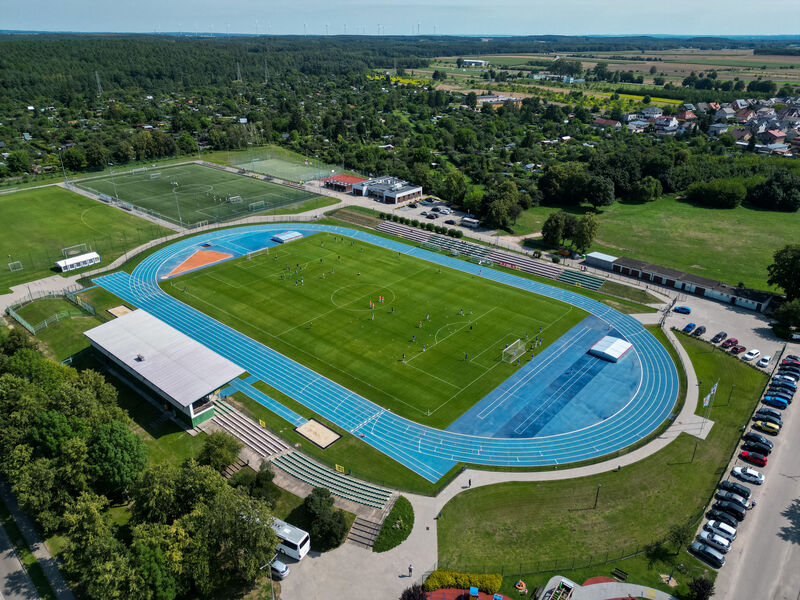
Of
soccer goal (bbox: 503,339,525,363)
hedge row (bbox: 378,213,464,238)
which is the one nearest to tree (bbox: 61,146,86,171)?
hedge row (bbox: 378,213,464,238)

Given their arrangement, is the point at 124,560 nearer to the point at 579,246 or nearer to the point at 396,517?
the point at 396,517

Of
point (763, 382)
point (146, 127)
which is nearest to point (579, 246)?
point (763, 382)

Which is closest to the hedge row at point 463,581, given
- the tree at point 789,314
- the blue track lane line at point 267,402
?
the blue track lane line at point 267,402

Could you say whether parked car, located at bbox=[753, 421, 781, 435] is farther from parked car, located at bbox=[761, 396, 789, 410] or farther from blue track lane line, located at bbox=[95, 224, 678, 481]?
blue track lane line, located at bbox=[95, 224, 678, 481]

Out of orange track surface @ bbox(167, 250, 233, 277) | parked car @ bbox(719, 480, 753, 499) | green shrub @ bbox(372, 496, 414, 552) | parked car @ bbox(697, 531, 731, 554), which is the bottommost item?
orange track surface @ bbox(167, 250, 233, 277)

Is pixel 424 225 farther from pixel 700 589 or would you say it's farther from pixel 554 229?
pixel 700 589

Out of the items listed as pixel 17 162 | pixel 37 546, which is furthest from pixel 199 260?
pixel 17 162
